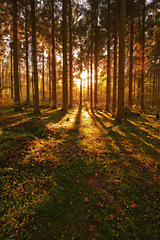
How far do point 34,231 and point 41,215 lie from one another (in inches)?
10.7

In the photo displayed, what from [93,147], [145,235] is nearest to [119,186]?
[145,235]

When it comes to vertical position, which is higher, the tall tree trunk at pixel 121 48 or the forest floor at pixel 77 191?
the tall tree trunk at pixel 121 48

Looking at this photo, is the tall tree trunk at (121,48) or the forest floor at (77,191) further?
the tall tree trunk at (121,48)

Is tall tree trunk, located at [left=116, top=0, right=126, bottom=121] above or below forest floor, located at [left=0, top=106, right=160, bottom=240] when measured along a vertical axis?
above

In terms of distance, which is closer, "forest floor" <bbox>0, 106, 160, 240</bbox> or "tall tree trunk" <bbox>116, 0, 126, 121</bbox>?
"forest floor" <bbox>0, 106, 160, 240</bbox>

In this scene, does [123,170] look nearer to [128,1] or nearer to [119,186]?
[119,186]

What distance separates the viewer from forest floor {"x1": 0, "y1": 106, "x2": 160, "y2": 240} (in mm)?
1992

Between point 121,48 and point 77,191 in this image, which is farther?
point 121,48

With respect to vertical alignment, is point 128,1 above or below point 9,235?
above

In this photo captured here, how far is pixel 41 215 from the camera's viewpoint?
2.20m

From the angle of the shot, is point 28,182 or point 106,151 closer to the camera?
point 28,182

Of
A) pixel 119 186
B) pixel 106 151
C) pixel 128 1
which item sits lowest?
pixel 119 186

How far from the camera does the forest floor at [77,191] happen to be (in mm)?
1992

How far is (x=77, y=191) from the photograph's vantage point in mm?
2795
